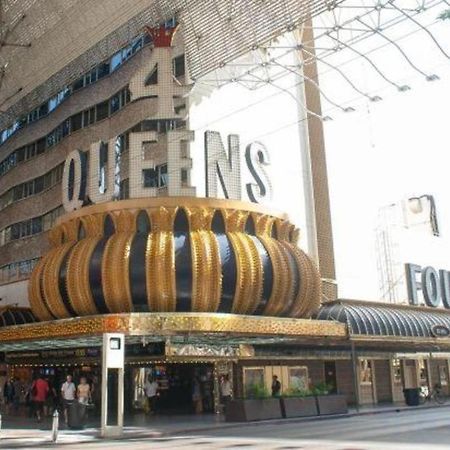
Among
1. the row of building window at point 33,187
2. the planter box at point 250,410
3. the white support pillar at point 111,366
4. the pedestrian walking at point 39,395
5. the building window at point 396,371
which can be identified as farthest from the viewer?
the row of building window at point 33,187

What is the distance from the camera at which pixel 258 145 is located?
3106 cm

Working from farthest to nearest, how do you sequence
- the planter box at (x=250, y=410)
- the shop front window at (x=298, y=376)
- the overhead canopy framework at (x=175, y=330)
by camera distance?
the shop front window at (x=298, y=376) < the planter box at (x=250, y=410) < the overhead canopy framework at (x=175, y=330)

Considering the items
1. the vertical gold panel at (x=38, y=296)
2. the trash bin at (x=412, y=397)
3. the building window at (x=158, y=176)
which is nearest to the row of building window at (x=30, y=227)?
the building window at (x=158, y=176)

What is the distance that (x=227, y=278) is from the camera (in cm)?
2642

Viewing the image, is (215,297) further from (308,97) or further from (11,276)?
(11,276)

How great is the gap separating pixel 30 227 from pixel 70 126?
7.64m

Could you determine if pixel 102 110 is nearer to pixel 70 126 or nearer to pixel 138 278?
pixel 70 126

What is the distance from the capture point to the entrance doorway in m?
30.2

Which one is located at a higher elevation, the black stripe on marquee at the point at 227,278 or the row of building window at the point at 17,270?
the row of building window at the point at 17,270

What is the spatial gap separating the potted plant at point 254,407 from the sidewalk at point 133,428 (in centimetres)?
44

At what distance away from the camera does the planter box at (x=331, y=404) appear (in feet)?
89.1

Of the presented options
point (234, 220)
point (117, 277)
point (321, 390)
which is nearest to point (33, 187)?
point (117, 277)

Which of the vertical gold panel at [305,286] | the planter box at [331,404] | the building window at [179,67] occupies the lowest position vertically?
the planter box at [331,404]

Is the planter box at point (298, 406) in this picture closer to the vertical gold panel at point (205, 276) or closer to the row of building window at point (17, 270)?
the vertical gold panel at point (205, 276)
